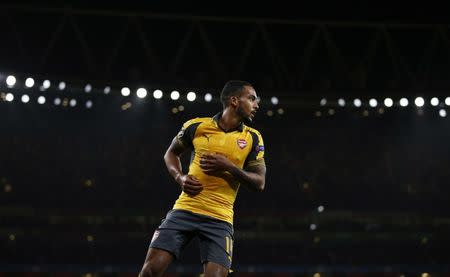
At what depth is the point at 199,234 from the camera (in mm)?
5309

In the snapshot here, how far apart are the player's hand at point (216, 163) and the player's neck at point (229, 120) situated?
1.43 ft

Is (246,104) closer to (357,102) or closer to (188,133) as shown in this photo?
(188,133)

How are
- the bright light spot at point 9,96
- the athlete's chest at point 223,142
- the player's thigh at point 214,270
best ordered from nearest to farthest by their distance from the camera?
the player's thigh at point 214,270, the athlete's chest at point 223,142, the bright light spot at point 9,96

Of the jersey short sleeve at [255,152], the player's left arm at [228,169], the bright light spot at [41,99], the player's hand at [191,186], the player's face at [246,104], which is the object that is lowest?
the player's hand at [191,186]

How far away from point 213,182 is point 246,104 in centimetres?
77

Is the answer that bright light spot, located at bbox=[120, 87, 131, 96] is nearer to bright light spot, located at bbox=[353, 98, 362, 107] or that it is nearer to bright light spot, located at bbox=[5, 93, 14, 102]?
bright light spot, located at bbox=[5, 93, 14, 102]

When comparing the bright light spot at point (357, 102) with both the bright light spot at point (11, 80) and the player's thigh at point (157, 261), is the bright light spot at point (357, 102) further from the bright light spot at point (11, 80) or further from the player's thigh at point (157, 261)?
the player's thigh at point (157, 261)

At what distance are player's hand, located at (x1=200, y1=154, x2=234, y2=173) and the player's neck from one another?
1.43 ft

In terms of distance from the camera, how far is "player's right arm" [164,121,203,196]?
17.3 ft

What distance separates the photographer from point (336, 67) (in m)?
13.7

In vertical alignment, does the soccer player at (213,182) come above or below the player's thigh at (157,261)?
above

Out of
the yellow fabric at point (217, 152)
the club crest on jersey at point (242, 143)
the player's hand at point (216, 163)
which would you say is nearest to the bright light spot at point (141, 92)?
the yellow fabric at point (217, 152)

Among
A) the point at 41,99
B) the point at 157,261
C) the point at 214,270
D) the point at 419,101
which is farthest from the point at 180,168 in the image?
the point at 41,99

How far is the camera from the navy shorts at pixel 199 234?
17.0ft
